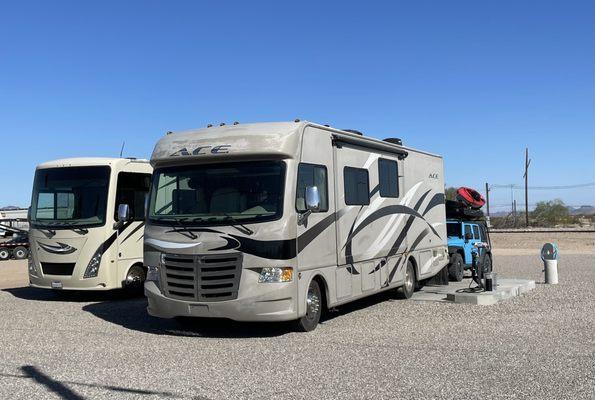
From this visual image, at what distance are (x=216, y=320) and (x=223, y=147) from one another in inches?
126

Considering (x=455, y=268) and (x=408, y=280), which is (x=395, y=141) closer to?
(x=408, y=280)

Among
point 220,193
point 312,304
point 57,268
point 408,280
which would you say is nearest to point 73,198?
point 57,268

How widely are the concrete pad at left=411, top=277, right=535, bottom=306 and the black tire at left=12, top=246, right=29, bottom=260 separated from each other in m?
22.8

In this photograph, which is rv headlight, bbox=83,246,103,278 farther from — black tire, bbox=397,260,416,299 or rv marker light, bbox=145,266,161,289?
black tire, bbox=397,260,416,299

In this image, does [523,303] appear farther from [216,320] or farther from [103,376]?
[103,376]

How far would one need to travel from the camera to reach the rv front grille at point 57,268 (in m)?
12.9

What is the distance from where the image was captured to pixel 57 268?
13008mm

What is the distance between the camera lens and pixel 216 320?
10.8 meters

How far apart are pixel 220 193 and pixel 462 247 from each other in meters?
10.6

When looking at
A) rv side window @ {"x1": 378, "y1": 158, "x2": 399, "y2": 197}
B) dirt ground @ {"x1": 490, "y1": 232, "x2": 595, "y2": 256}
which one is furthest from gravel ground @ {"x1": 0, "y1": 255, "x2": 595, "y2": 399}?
dirt ground @ {"x1": 490, "y1": 232, "x2": 595, "y2": 256}

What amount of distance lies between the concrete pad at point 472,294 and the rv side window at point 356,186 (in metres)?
3.06

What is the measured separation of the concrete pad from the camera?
40.1 feet

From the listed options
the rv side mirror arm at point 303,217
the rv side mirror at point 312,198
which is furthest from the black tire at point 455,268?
the rv side mirror at point 312,198

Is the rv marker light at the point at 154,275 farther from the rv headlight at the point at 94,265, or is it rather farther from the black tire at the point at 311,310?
the rv headlight at the point at 94,265
